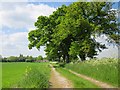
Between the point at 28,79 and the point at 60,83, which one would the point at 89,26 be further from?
the point at 28,79

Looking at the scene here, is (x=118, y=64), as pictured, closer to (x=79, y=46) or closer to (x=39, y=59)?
(x=79, y=46)

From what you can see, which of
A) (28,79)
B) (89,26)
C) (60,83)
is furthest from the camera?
(89,26)

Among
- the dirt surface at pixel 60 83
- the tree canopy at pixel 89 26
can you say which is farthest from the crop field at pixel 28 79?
the tree canopy at pixel 89 26

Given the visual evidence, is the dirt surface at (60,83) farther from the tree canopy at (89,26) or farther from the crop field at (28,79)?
the tree canopy at (89,26)

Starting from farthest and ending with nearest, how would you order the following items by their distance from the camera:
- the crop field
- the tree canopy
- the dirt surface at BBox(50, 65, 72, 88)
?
the tree canopy, the dirt surface at BBox(50, 65, 72, 88), the crop field

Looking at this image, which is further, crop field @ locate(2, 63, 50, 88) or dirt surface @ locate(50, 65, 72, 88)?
dirt surface @ locate(50, 65, 72, 88)

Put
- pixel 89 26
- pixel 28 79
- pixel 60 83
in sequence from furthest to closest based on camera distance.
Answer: pixel 89 26
pixel 60 83
pixel 28 79

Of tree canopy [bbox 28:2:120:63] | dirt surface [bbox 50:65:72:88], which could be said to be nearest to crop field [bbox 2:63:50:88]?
dirt surface [bbox 50:65:72:88]

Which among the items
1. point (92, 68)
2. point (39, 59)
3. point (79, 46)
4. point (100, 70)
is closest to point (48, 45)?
point (79, 46)

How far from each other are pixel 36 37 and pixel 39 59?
90.3m

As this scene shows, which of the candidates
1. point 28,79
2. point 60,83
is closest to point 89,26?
point 60,83

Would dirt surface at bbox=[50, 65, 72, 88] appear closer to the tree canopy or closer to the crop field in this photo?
the crop field

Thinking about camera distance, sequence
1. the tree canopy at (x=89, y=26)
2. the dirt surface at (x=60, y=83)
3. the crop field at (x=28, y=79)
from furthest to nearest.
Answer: the tree canopy at (x=89, y=26)
the dirt surface at (x=60, y=83)
the crop field at (x=28, y=79)

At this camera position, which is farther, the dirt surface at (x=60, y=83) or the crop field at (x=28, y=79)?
the dirt surface at (x=60, y=83)
